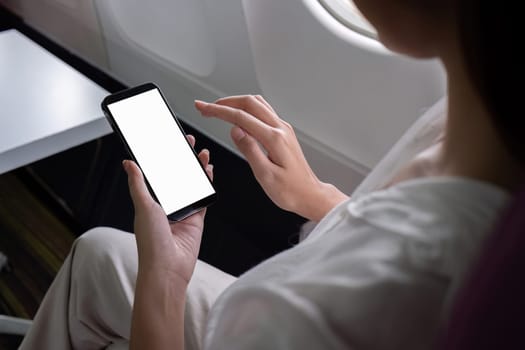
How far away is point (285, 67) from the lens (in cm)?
115

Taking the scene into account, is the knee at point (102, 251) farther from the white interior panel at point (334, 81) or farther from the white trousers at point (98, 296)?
the white interior panel at point (334, 81)

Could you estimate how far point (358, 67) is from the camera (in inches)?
37.9

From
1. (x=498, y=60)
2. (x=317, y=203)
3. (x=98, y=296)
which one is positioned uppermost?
(x=498, y=60)

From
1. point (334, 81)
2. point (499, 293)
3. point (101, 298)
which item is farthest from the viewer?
point (334, 81)

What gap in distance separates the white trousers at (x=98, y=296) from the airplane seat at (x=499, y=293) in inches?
17.3

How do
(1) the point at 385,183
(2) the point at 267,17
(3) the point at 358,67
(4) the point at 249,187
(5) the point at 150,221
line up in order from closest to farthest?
1. (1) the point at 385,183
2. (5) the point at 150,221
3. (3) the point at 358,67
4. (2) the point at 267,17
5. (4) the point at 249,187

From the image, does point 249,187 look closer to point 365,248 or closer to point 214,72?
point 214,72

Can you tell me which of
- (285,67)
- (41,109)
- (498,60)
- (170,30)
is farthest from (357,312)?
(170,30)

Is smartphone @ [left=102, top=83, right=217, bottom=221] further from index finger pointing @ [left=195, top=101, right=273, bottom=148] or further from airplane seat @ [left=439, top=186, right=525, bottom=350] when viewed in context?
airplane seat @ [left=439, top=186, right=525, bottom=350]

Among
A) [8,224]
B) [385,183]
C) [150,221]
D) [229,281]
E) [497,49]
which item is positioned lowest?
[8,224]

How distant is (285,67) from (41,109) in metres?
0.51

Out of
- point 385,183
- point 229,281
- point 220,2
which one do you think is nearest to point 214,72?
point 220,2

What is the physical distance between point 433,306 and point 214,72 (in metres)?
1.15

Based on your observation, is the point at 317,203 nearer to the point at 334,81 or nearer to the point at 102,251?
the point at 102,251
